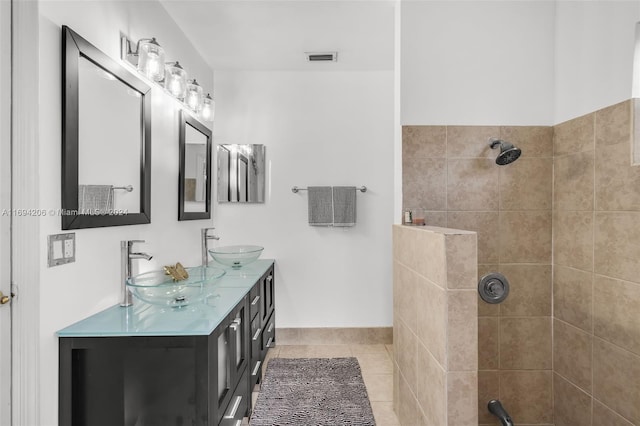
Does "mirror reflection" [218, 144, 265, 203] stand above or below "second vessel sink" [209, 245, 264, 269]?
above

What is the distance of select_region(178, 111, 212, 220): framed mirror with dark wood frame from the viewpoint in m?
2.40

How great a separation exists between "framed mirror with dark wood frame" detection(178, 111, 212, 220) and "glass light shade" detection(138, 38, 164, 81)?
0.59m

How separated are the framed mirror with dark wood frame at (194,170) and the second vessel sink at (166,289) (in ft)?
2.02

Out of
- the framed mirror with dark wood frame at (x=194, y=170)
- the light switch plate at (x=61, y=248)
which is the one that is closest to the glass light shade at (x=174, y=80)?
the framed mirror with dark wood frame at (x=194, y=170)

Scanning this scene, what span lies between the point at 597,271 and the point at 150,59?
247cm

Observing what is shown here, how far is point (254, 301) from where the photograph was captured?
221cm

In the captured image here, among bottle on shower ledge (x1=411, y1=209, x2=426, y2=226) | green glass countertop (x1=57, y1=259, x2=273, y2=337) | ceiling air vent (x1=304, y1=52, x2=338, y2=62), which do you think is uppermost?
→ ceiling air vent (x1=304, y1=52, x2=338, y2=62)

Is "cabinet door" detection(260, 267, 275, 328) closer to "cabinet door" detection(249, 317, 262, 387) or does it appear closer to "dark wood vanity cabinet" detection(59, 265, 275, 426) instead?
"cabinet door" detection(249, 317, 262, 387)

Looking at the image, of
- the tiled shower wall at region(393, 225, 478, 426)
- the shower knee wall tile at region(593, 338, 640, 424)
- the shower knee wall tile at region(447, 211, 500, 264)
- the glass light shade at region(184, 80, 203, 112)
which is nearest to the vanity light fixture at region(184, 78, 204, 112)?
the glass light shade at region(184, 80, 203, 112)

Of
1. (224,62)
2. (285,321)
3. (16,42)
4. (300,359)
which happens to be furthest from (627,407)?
(224,62)

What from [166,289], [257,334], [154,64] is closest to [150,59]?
[154,64]

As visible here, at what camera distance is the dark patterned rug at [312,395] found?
204 cm

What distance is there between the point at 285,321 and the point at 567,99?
267 centimetres

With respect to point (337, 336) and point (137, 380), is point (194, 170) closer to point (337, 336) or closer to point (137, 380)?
point (137, 380)
